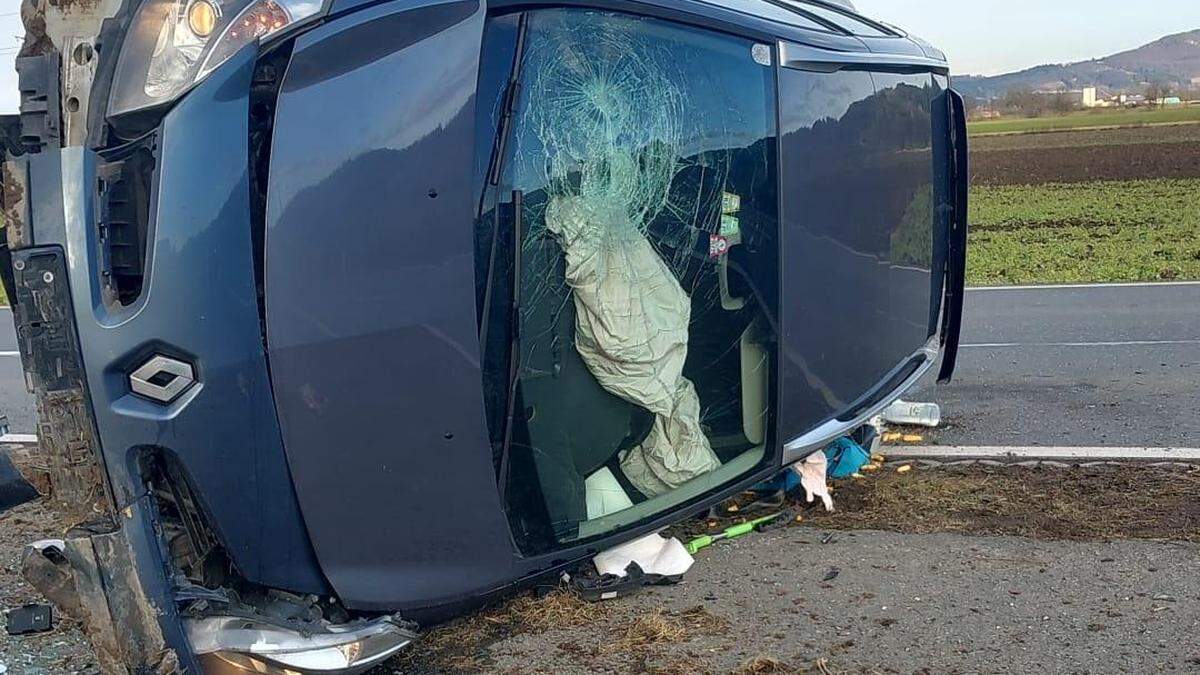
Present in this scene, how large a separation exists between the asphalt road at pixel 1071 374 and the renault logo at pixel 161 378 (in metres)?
3.85

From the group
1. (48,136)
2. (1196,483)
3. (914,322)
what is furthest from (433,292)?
(1196,483)

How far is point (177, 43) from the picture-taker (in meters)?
2.50

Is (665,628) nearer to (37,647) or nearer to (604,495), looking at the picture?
(604,495)

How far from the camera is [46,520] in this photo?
14.8 ft

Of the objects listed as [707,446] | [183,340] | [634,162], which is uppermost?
[634,162]

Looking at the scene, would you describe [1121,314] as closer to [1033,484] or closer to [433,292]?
[1033,484]

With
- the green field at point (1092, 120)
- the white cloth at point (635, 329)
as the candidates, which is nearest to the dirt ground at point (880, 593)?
the white cloth at point (635, 329)

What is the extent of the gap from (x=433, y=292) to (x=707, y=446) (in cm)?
111

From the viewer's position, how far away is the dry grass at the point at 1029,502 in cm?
407

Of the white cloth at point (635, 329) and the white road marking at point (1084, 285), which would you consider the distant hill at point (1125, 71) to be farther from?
the white cloth at point (635, 329)

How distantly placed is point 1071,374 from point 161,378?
5.81 m

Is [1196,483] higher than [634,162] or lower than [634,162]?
lower

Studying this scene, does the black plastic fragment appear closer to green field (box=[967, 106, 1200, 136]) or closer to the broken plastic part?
the broken plastic part

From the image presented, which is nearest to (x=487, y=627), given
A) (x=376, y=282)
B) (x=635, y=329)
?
(x=635, y=329)
